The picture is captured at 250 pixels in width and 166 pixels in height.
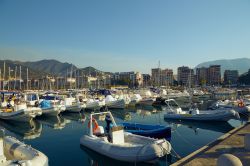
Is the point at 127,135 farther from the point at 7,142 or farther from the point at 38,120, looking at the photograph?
the point at 38,120

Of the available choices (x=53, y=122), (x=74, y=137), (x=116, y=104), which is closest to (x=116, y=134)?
(x=74, y=137)

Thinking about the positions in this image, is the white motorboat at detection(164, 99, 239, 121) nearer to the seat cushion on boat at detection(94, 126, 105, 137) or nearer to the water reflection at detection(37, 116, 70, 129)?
the water reflection at detection(37, 116, 70, 129)

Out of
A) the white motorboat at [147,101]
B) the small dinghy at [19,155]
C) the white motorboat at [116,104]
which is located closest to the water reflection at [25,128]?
the small dinghy at [19,155]

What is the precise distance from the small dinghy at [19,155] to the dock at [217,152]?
264 inches

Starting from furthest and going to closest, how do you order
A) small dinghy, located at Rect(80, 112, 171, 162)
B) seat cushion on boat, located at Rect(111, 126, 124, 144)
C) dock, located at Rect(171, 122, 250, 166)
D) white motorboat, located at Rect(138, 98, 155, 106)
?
white motorboat, located at Rect(138, 98, 155, 106)
seat cushion on boat, located at Rect(111, 126, 124, 144)
small dinghy, located at Rect(80, 112, 171, 162)
dock, located at Rect(171, 122, 250, 166)

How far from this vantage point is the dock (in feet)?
39.6

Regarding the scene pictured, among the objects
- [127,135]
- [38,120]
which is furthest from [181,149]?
[38,120]

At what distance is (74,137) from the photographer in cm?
2527

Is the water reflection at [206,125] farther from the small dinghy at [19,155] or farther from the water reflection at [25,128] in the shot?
the small dinghy at [19,155]

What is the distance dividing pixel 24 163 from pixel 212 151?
386 inches

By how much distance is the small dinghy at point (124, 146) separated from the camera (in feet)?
50.4

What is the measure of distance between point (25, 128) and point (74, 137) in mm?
8800

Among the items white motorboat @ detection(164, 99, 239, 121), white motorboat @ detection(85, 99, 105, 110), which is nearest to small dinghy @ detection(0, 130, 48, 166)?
white motorboat @ detection(164, 99, 239, 121)

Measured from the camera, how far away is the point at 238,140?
54.9 feet
